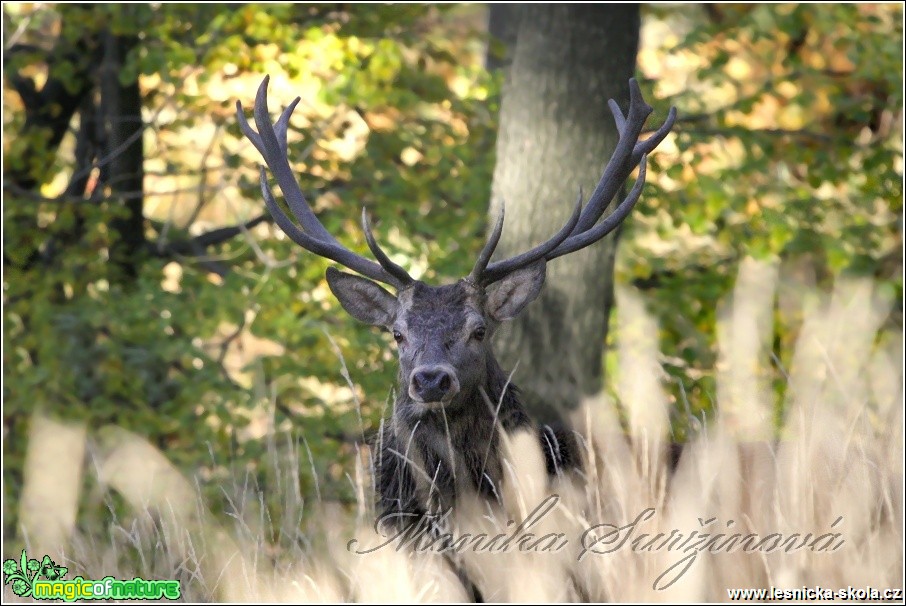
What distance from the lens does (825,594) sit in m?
3.38

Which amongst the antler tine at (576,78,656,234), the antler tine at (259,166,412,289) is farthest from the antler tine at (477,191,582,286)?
the antler tine at (259,166,412,289)

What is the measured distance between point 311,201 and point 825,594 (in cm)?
617

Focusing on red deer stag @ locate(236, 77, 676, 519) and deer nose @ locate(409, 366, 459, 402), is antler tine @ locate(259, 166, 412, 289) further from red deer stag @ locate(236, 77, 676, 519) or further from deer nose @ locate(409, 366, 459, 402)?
deer nose @ locate(409, 366, 459, 402)

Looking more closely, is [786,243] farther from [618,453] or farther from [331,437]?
[618,453]

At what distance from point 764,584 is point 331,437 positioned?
5886 millimetres

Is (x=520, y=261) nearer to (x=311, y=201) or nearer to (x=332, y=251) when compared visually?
(x=332, y=251)

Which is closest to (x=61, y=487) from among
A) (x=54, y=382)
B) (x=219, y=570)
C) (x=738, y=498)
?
(x=219, y=570)

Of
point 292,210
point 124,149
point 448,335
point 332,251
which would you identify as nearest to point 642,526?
point 448,335

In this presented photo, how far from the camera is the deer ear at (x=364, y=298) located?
5457 millimetres

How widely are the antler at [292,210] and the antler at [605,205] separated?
40 centimetres

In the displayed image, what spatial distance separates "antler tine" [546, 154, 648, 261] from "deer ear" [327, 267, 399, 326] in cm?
74

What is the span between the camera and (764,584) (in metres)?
3.50

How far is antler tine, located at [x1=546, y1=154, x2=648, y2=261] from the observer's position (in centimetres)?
507

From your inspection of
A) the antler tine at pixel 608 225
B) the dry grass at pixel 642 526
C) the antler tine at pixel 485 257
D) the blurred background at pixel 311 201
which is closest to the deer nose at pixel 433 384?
the dry grass at pixel 642 526
